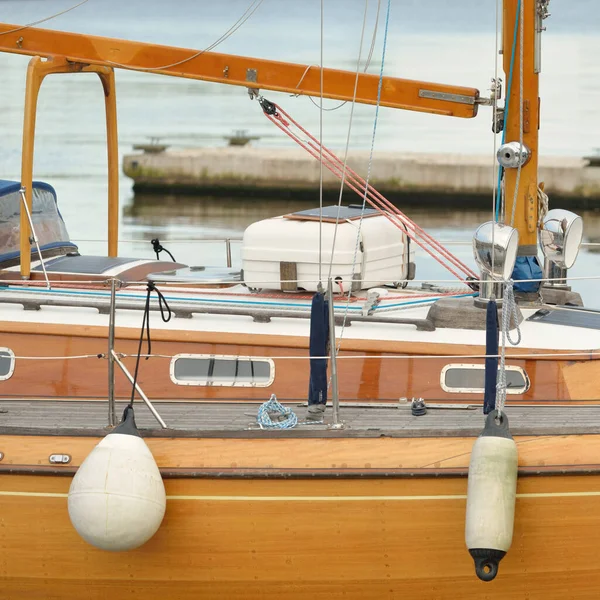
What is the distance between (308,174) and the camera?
3394 centimetres

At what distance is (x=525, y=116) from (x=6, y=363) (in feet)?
14.9

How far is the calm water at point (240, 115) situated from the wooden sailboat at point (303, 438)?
8.10 ft

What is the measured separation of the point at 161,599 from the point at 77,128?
145ft

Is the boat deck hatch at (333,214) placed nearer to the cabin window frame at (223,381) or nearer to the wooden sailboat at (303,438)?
the wooden sailboat at (303,438)

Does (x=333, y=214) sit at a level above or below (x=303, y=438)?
above

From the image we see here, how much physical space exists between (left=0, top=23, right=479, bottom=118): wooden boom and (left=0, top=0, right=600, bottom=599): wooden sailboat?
3cm

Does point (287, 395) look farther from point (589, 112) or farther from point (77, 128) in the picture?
point (589, 112)

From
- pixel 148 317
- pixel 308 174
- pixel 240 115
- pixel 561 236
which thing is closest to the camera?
pixel 148 317

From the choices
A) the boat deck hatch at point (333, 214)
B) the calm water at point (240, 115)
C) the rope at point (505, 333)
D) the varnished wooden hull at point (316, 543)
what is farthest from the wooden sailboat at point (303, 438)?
the calm water at point (240, 115)

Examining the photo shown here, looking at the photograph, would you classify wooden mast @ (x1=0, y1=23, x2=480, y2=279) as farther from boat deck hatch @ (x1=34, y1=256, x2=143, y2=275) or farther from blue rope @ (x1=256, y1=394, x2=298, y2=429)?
blue rope @ (x1=256, y1=394, x2=298, y2=429)

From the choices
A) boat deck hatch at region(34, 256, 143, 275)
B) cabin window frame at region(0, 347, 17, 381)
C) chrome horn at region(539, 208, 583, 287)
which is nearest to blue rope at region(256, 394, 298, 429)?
cabin window frame at region(0, 347, 17, 381)

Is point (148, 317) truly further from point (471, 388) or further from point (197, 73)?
point (471, 388)

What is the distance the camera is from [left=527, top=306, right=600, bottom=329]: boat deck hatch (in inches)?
360

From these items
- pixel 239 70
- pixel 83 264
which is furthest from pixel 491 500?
pixel 83 264
